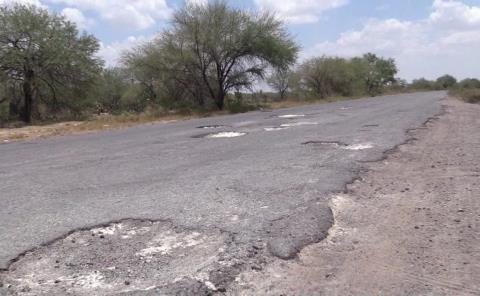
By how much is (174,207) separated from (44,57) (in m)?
25.2

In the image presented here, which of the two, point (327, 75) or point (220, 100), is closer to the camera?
point (220, 100)

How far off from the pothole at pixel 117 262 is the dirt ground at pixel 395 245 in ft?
1.76

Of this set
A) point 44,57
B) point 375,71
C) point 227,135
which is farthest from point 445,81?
point 227,135

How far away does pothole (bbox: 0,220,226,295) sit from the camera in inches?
136

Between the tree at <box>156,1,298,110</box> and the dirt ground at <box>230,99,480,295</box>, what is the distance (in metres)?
23.4

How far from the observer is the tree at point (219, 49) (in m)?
29.4

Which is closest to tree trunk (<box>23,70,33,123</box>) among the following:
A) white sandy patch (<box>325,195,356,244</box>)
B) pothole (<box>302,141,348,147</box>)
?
pothole (<box>302,141,348,147</box>)

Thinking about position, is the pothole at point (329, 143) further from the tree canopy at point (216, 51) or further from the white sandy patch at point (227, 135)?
the tree canopy at point (216, 51)

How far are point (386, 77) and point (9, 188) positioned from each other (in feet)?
297

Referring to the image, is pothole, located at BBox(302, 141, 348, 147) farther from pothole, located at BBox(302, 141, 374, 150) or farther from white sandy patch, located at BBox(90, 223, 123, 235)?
white sandy patch, located at BBox(90, 223, 123, 235)

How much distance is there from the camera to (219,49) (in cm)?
2970

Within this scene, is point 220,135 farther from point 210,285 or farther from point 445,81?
point 445,81

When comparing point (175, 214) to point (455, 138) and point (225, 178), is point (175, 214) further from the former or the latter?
point (455, 138)

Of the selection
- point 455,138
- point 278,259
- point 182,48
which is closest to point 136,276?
point 278,259
